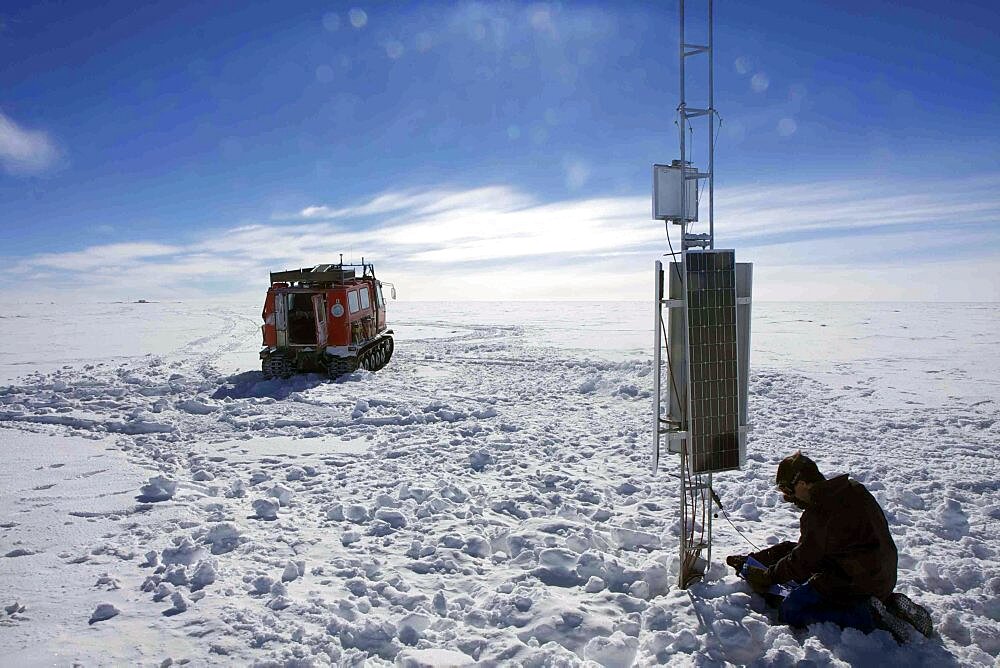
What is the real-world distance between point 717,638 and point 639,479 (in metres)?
3.56

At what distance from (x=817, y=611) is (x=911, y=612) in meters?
0.64

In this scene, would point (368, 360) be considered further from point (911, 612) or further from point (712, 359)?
point (911, 612)

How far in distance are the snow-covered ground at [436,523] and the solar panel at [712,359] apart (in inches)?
43.1

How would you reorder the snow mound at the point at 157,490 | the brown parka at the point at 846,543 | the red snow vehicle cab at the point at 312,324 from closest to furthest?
the brown parka at the point at 846,543, the snow mound at the point at 157,490, the red snow vehicle cab at the point at 312,324

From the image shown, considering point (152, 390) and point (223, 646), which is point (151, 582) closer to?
point (223, 646)

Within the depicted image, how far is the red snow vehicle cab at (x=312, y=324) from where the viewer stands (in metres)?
14.7

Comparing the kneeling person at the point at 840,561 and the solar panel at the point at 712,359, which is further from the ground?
the solar panel at the point at 712,359

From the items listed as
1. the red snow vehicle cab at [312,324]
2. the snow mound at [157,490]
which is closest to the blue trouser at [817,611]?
the snow mound at [157,490]

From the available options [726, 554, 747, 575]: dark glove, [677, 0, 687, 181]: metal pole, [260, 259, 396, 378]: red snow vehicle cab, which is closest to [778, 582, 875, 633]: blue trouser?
[726, 554, 747, 575]: dark glove

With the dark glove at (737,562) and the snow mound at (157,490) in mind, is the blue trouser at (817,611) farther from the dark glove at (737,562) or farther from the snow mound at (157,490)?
the snow mound at (157,490)

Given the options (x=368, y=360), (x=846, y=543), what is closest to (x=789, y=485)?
(x=846, y=543)

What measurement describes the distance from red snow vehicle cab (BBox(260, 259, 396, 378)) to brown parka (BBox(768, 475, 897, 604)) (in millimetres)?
12852

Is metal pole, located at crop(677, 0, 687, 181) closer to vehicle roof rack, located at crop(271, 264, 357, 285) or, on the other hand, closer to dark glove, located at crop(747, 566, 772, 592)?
dark glove, located at crop(747, 566, 772, 592)

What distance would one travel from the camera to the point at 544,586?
459 cm
